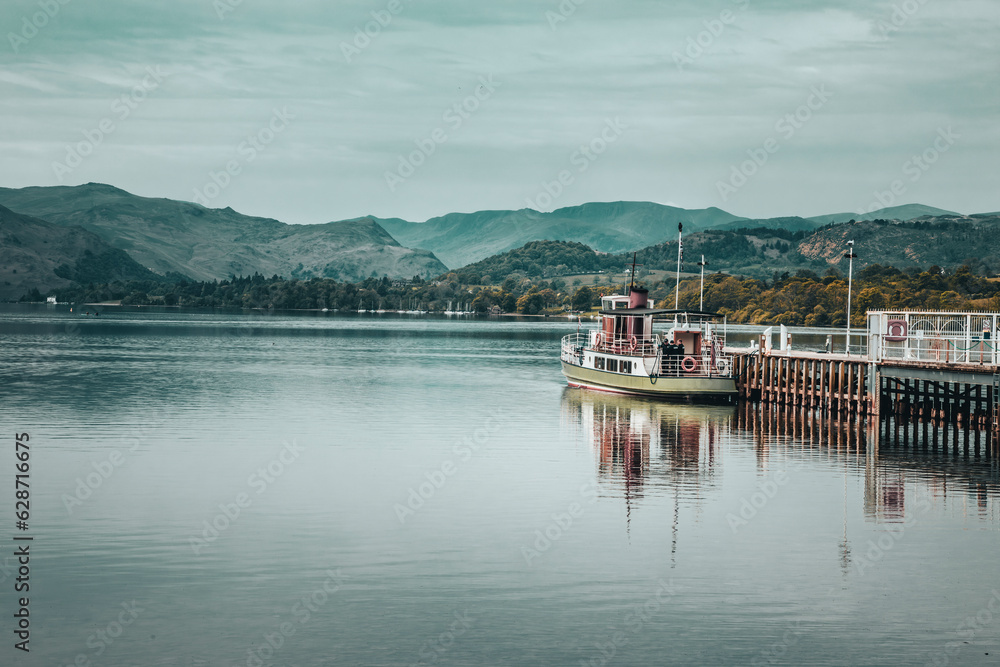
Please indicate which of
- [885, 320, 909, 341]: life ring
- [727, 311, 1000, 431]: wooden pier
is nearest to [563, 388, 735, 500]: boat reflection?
[727, 311, 1000, 431]: wooden pier

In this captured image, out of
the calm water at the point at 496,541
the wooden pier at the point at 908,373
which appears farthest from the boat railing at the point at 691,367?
the calm water at the point at 496,541

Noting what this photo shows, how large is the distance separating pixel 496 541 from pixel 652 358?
39990 mm

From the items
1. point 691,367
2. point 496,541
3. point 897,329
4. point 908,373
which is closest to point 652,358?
point 691,367

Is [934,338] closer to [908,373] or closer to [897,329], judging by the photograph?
[908,373]

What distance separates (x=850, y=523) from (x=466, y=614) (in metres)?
14.3

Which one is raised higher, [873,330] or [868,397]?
[873,330]

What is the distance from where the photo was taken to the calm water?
19.3m

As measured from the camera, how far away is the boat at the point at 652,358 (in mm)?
63812

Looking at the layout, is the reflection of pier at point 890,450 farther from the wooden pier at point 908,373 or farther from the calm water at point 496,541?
the wooden pier at point 908,373

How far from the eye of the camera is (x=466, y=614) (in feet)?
67.7

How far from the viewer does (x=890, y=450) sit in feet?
144

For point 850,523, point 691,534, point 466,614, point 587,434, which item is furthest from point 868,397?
point 466,614

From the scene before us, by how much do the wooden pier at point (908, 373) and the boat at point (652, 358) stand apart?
8.14 feet

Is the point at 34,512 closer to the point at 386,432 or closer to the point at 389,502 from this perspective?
the point at 389,502
